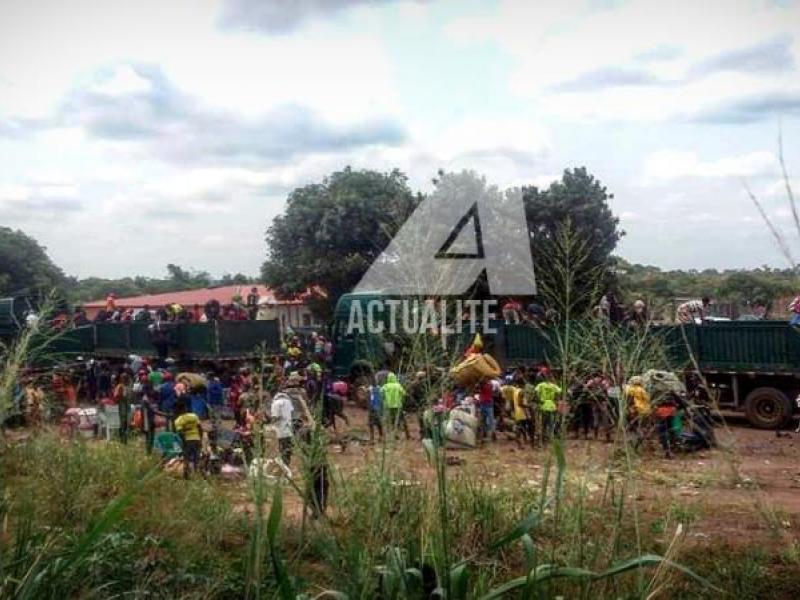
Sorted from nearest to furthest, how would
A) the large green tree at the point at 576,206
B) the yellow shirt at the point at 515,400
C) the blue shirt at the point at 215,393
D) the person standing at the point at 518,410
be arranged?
the person standing at the point at 518,410 → the yellow shirt at the point at 515,400 → the blue shirt at the point at 215,393 → the large green tree at the point at 576,206

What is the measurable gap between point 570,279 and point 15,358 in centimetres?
231

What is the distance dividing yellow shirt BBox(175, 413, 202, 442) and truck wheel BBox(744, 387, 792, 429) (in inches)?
359

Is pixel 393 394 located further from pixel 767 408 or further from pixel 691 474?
pixel 767 408

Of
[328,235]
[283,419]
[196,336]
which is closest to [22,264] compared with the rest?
[328,235]

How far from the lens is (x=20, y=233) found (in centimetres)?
3816

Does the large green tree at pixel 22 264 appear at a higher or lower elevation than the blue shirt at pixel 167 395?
higher

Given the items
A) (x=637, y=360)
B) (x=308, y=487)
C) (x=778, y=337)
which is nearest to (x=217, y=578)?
(x=308, y=487)

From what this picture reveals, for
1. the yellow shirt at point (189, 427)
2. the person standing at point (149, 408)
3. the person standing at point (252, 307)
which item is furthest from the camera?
the person standing at point (252, 307)

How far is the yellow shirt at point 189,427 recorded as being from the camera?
966 cm

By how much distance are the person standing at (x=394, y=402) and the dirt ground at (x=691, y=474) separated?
0.10m

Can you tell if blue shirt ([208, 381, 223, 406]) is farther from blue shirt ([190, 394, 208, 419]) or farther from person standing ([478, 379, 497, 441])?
person standing ([478, 379, 497, 441])

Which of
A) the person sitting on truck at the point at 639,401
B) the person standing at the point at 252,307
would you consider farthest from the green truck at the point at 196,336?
the person sitting on truck at the point at 639,401

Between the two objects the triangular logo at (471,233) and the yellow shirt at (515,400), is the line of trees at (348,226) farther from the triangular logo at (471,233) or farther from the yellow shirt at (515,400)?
the yellow shirt at (515,400)

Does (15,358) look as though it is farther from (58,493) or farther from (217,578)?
(58,493)
